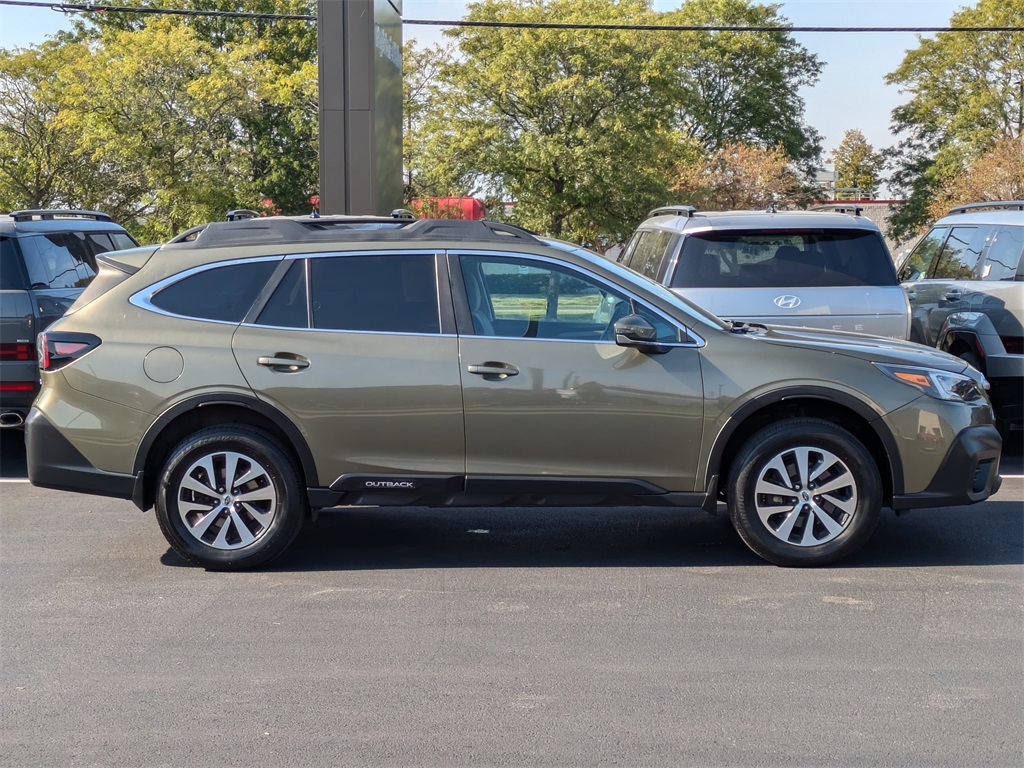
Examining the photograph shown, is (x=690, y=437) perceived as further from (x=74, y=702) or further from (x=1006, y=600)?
(x=74, y=702)

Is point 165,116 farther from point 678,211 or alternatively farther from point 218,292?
point 218,292

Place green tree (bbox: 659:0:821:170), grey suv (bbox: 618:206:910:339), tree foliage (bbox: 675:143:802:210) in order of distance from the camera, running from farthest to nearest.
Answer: green tree (bbox: 659:0:821:170)
tree foliage (bbox: 675:143:802:210)
grey suv (bbox: 618:206:910:339)

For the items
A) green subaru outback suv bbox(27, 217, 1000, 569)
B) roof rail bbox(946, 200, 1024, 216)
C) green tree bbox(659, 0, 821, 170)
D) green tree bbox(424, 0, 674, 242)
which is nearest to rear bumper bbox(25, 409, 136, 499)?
green subaru outback suv bbox(27, 217, 1000, 569)

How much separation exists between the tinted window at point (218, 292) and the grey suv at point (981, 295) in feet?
19.4

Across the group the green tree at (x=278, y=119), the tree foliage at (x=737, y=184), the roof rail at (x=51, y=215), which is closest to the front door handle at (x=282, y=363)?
the roof rail at (x=51, y=215)

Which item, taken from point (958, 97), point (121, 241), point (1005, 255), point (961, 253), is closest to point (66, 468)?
point (121, 241)

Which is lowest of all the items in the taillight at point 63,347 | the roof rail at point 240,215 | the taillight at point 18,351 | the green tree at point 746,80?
the taillight at point 18,351

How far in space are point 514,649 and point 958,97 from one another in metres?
52.4

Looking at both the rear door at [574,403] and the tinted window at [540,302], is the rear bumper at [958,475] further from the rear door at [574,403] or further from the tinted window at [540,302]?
the tinted window at [540,302]

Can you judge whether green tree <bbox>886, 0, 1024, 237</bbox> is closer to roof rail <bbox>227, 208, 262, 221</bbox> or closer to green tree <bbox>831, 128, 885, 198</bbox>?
green tree <bbox>831, 128, 885, 198</bbox>

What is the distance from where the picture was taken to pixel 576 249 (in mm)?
6477

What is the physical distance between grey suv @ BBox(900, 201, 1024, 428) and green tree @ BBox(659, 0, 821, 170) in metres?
49.1

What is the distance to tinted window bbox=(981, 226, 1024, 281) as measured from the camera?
30.8ft

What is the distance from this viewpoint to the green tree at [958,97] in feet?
162
